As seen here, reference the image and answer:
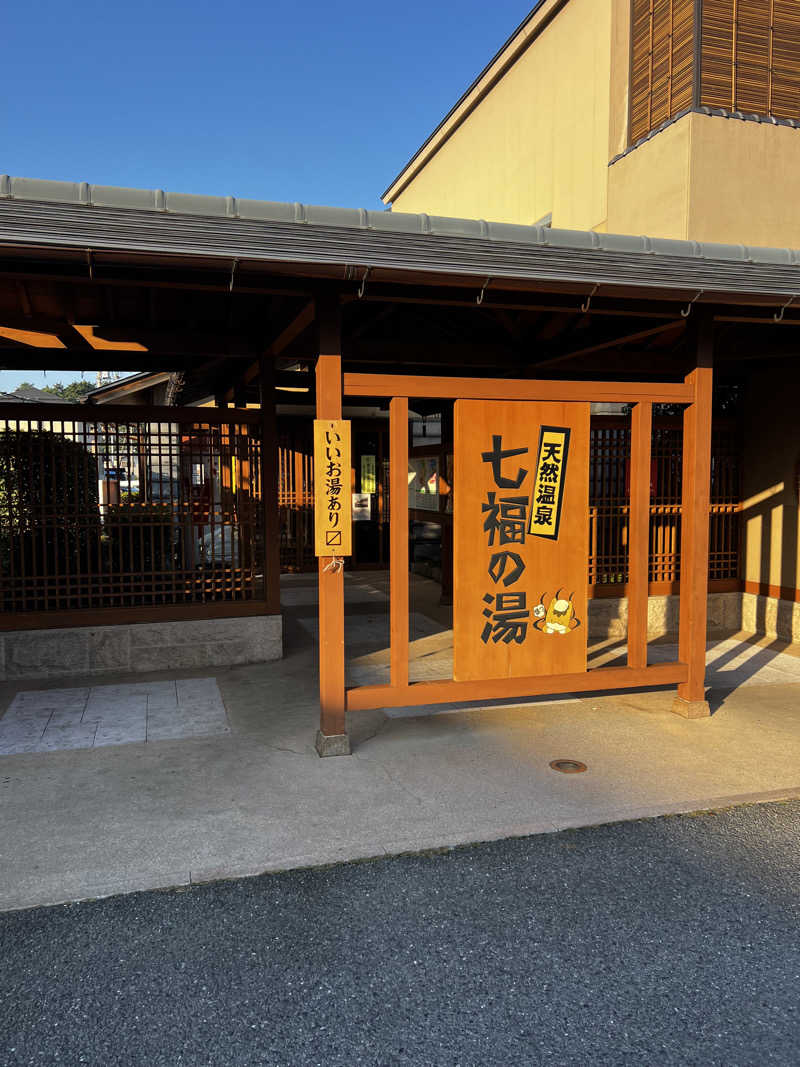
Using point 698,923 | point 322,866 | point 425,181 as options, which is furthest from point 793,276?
point 425,181

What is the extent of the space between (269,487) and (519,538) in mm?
3294

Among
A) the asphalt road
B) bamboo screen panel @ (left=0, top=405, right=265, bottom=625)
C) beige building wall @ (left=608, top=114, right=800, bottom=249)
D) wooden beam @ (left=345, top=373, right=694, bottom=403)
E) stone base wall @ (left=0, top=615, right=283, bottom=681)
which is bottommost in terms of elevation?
the asphalt road

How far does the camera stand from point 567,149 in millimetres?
12805

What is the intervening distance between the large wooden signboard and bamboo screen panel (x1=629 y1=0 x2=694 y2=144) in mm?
6757

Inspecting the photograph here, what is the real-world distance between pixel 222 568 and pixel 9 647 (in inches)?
88.0

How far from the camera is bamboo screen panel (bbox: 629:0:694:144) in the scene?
10000 mm

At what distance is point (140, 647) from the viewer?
805cm

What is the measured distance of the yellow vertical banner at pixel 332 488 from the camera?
17.9 ft

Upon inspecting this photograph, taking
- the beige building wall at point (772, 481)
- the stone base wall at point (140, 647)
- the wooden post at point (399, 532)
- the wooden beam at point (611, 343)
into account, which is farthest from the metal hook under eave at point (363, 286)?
the beige building wall at point (772, 481)

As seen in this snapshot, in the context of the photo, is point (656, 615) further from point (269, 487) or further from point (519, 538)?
point (269, 487)

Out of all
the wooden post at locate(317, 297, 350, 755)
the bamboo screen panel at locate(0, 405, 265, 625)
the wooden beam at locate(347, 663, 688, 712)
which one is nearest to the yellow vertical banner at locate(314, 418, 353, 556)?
the wooden post at locate(317, 297, 350, 755)

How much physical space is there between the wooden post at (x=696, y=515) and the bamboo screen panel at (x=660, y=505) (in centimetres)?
332

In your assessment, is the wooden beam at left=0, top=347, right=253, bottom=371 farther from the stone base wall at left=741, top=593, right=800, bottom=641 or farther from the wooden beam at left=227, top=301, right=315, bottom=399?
the stone base wall at left=741, top=593, right=800, bottom=641

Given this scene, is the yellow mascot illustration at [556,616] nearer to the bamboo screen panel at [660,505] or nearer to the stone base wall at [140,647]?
the stone base wall at [140,647]
